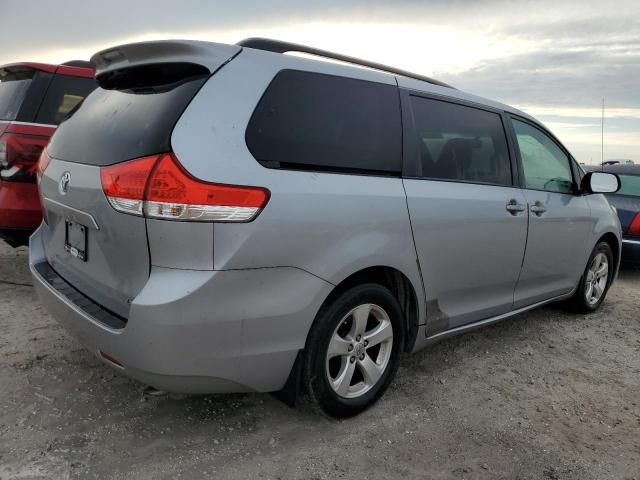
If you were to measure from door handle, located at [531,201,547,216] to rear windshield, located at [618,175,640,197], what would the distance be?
3.73 meters

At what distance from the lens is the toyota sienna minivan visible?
2154 mm

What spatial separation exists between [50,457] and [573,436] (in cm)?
251

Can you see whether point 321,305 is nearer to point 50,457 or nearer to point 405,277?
point 405,277

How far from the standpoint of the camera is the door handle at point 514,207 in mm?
3549

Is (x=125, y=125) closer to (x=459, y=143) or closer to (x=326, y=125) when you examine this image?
(x=326, y=125)

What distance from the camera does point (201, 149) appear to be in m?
2.16

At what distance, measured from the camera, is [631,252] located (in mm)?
6410

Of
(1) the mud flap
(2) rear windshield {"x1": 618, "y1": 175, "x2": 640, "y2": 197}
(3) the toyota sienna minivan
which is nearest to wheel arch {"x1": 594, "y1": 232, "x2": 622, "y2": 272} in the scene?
(3) the toyota sienna minivan

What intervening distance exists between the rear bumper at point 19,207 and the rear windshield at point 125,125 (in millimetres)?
1491

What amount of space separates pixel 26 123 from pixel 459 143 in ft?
10.7

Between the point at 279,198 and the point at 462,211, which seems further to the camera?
the point at 462,211

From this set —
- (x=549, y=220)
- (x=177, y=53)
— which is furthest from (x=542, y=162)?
(x=177, y=53)

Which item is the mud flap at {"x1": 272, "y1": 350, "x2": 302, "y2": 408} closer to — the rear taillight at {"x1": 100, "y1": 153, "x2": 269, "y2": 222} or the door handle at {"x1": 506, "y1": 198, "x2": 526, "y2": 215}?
the rear taillight at {"x1": 100, "y1": 153, "x2": 269, "y2": 222}

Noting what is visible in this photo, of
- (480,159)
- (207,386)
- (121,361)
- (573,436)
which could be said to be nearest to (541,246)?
(480,159)
